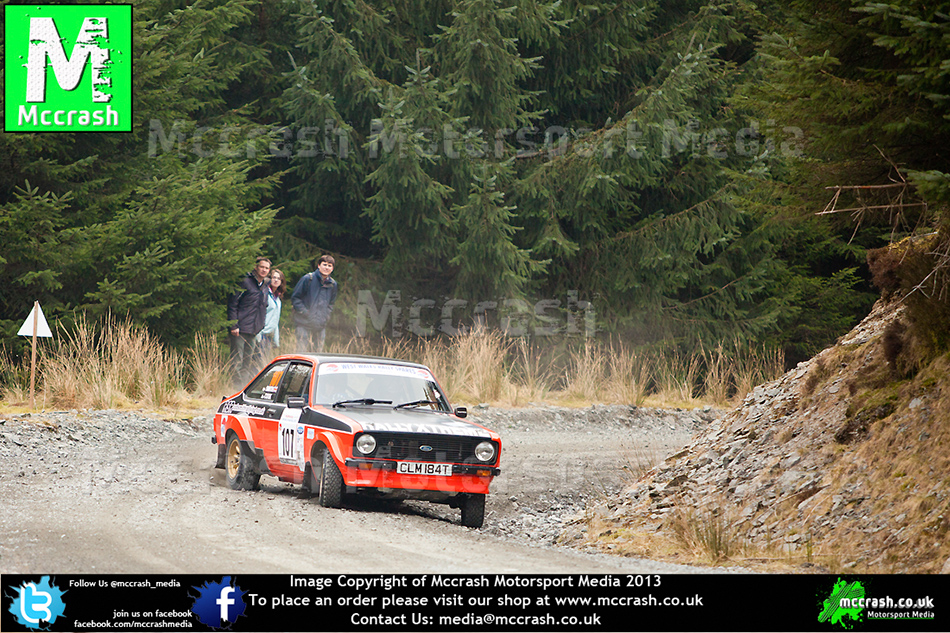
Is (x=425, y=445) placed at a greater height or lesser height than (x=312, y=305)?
lesser

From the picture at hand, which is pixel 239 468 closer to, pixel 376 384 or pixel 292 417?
pixel 292 417

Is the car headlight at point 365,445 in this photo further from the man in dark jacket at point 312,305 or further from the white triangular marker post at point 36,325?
the man in dark jacket at point 312,305

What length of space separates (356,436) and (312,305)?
35.8ft

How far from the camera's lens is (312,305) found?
19.7 m

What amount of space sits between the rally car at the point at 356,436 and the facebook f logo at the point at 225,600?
3.54 meters

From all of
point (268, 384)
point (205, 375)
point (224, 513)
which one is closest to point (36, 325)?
point (205, 375)

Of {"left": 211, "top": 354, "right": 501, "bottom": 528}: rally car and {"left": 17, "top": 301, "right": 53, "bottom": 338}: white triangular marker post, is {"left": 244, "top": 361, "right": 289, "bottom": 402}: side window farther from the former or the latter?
{"left": 17, "top": 301, "right": 53, "bottom": 338}: white triangular marker post

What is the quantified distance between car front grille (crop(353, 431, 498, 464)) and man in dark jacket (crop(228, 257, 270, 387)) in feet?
33.8

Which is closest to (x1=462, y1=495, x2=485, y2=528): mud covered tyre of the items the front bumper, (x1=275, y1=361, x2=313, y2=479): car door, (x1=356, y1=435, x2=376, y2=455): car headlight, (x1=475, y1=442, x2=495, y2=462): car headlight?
the front bumper

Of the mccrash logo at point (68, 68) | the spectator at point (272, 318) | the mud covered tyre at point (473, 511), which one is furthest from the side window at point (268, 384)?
the mccrash logo at point (68, 68)

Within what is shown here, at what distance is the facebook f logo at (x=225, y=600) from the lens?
17.4 feet

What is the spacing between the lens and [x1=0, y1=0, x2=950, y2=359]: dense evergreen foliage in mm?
20109

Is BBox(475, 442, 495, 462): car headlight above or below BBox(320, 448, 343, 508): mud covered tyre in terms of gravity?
above

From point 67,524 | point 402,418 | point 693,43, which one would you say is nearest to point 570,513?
point 402,418
